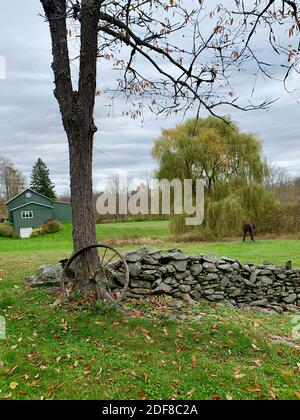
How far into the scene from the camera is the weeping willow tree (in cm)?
2149

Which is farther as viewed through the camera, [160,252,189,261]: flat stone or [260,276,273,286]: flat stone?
[260,276,273,286]: flat stone

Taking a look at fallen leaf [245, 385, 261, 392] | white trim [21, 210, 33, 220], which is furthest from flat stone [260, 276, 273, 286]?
white trim [21, 210, 33, 220]

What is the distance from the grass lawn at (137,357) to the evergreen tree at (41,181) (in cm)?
3894

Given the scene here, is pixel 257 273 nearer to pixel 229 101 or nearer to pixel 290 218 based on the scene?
pixel 229 101

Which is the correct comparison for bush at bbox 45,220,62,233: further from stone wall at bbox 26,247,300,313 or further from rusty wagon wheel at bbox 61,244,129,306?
rusty wagon wheel at bbox 61,244,129,306

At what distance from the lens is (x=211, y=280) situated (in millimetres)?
7203

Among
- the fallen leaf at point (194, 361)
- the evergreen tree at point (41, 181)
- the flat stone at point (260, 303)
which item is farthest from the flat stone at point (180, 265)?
the evergreen tree at point (41, 181)

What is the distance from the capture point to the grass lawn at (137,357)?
3.25m

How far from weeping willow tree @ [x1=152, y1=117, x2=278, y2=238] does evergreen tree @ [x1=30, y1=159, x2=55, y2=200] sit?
943 inches

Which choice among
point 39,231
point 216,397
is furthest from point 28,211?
point 216,397
